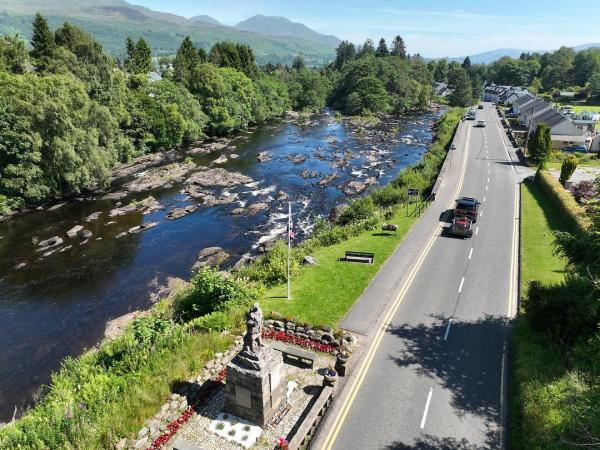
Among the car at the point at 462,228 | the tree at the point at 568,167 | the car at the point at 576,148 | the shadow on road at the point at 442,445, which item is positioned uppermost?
the car at the point at 576,148

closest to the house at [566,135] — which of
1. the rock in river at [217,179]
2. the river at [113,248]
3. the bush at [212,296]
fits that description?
the river at [113,248]

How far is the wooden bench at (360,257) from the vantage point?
30673 millimetres

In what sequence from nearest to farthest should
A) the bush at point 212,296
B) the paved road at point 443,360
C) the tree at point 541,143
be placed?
the paved road at point 443,360 < the bush at point 212,296 < the tree at point 541,143

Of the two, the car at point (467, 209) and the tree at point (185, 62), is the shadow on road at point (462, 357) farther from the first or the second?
the tree at point (185, 62)

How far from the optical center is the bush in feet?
81.6

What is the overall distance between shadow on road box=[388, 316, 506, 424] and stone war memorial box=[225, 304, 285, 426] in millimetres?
7168

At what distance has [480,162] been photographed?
199ft

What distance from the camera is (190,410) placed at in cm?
1716

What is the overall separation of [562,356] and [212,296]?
62.5 feet

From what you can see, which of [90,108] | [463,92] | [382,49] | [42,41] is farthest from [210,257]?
[382,49]

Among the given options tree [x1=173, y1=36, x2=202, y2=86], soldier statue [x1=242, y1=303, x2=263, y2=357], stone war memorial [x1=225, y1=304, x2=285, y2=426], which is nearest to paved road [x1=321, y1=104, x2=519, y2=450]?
stone war memorial [x1=225, y1=304, x2=285, y2=426]

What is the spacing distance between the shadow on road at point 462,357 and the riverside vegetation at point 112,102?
44.8 meters

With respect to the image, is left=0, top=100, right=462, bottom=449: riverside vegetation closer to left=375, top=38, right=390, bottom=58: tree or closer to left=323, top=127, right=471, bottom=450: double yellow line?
left=323, top=127, right=471, bottom=450: double yellow line

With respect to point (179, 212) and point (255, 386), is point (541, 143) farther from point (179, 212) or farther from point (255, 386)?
point (255, 386)
